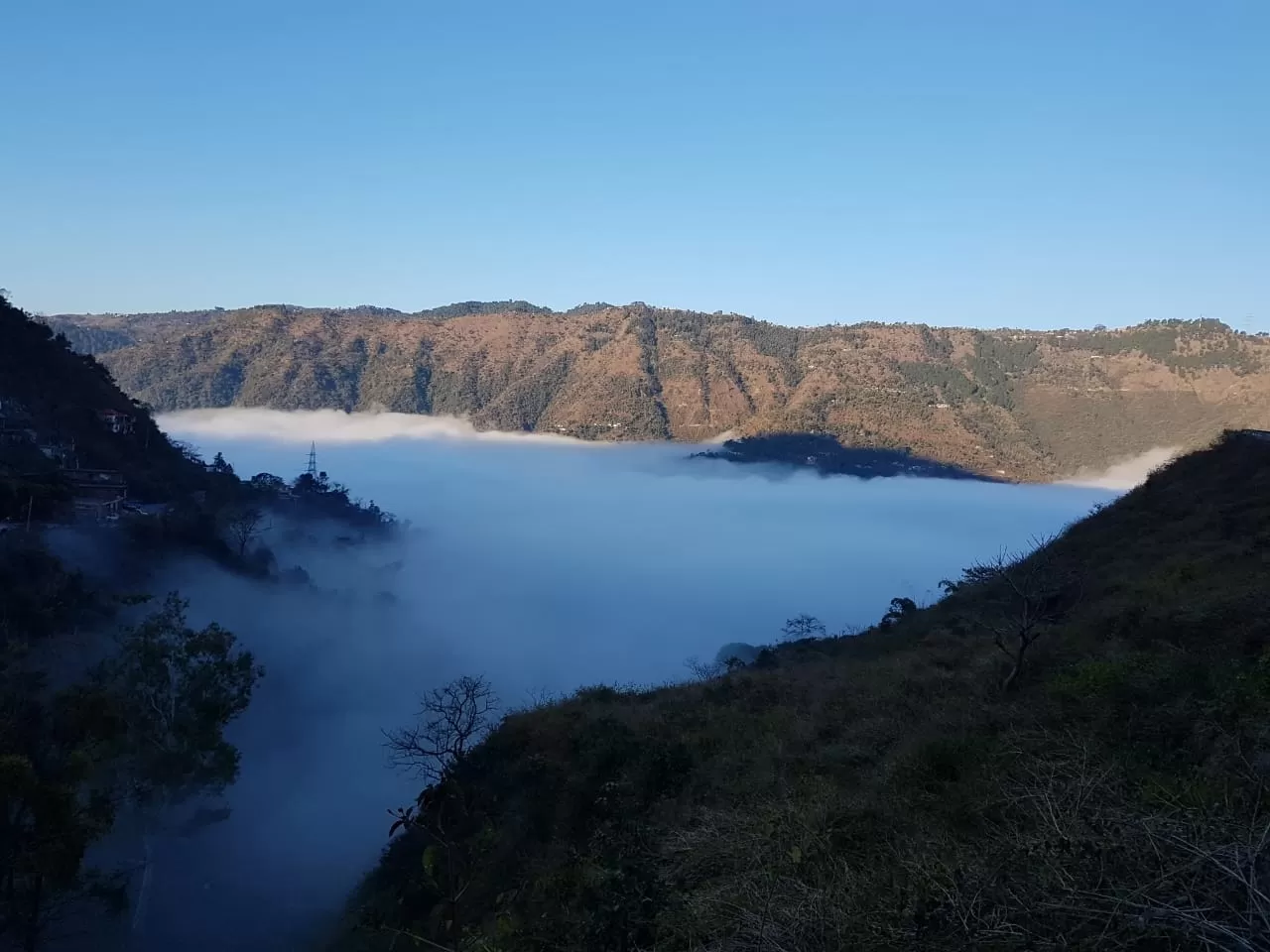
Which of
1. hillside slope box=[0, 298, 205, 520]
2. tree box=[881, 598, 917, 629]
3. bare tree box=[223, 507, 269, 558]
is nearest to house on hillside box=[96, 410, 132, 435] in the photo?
hillside slope box=[0, 298, 205, 520]

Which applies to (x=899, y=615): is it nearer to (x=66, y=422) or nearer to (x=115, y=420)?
(x=66, y=422)

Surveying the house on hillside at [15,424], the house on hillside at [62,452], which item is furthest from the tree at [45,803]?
the house on hillside at [15,424]

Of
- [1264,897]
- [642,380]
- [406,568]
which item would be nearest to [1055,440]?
[642,380]

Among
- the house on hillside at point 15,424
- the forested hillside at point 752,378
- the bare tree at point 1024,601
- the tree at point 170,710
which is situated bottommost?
the tree at point 170,710

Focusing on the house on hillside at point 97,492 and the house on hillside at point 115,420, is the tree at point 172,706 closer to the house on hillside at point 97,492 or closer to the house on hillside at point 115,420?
the house on hillside at point 97,492

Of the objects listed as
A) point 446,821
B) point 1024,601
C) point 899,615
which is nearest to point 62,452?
point 446,821

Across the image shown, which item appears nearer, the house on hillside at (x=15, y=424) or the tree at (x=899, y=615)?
the tree at (x=899, y=615)
